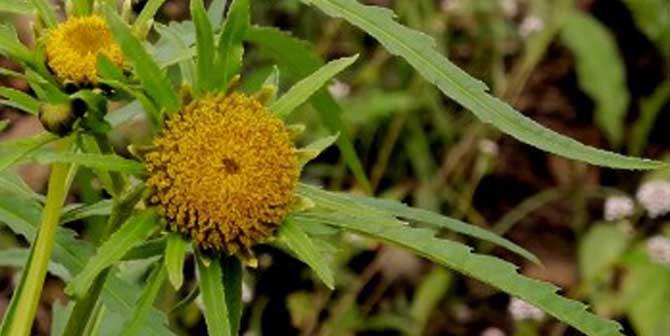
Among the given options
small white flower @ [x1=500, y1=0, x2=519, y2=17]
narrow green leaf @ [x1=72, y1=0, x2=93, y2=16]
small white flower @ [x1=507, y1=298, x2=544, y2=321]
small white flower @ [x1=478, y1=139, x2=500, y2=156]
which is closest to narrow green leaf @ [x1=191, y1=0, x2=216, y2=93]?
narrow green leaf @ [x1=72, y1=0, x2=93, y2=16]

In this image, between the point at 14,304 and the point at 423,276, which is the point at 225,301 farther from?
the point at 423,276

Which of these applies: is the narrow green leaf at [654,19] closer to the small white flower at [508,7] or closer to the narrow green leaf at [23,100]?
the small white flower at [508,7]

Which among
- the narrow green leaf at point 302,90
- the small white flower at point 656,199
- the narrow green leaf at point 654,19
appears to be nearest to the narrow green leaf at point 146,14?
the narrow green leaf at point 302,90

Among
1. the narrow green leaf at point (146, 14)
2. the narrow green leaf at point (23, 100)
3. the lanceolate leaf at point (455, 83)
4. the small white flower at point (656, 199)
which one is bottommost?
the small white flower at point (656, 199)

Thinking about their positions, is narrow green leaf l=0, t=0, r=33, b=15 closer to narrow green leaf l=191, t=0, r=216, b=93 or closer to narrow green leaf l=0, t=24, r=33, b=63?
narrow green leaf l=0, t=24, r=33, b=63

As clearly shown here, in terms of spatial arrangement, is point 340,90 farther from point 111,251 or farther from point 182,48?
point 111,251

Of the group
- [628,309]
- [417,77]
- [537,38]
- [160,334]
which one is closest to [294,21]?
[417,77]
